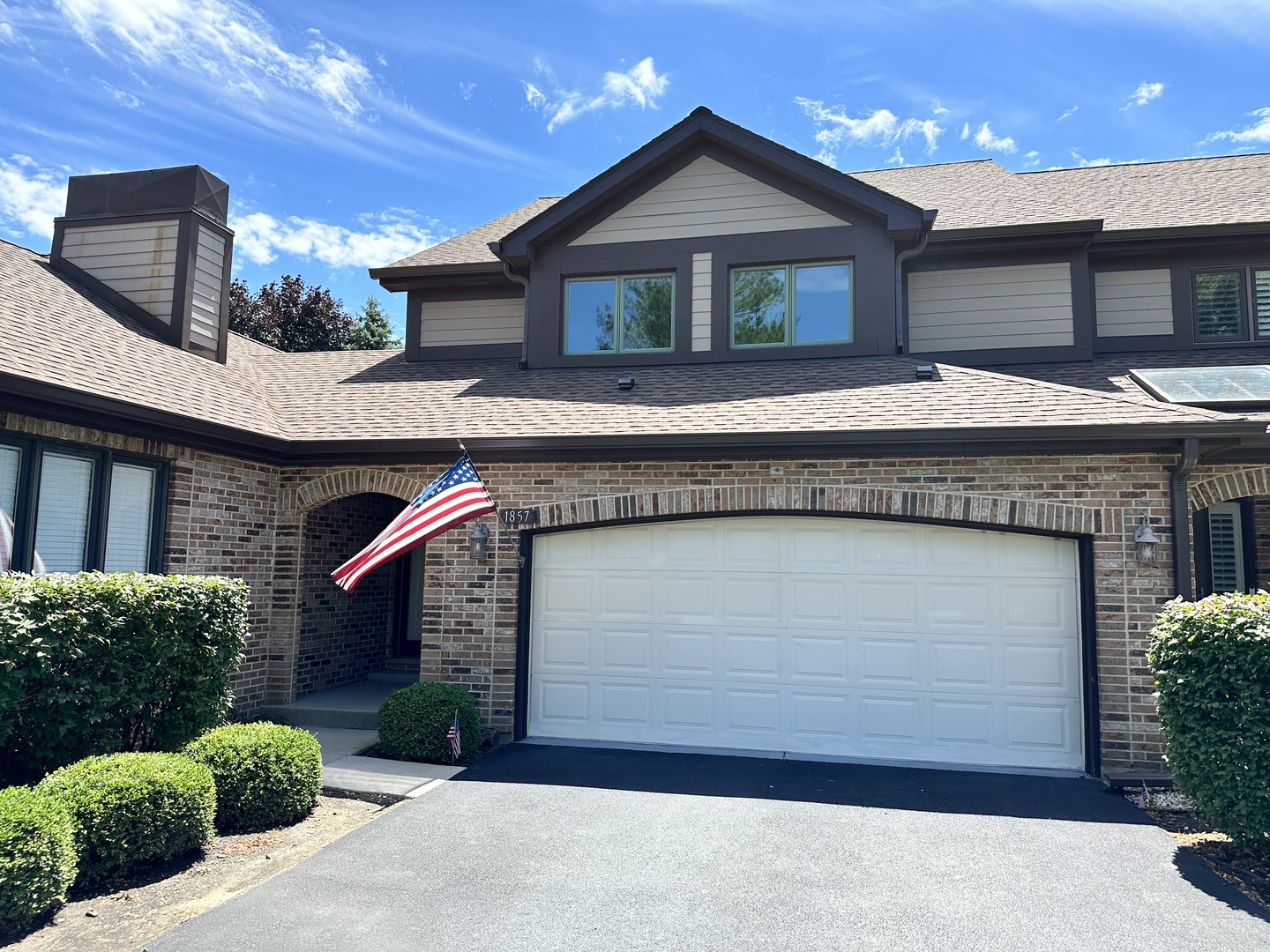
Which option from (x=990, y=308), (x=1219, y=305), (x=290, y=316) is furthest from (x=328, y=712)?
(x=290, y=316)

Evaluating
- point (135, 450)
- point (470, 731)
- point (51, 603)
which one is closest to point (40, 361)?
point (135, 450)

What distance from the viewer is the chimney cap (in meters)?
11.5

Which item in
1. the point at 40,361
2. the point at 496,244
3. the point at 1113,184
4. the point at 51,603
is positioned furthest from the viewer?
the point at 1113,184

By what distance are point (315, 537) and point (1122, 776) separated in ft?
29.7

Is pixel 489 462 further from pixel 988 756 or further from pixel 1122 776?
pixel 1122 776

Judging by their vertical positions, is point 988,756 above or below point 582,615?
below

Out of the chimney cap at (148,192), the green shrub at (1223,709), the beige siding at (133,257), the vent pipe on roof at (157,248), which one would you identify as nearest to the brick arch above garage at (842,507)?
the green shrub at (1223,709)

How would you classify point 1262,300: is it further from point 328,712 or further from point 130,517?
point 130,517

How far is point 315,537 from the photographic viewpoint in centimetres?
1068

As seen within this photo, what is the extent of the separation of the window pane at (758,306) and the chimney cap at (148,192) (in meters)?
7.17

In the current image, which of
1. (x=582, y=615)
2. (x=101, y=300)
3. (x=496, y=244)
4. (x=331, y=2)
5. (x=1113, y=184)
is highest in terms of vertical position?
(x=331, y=2)

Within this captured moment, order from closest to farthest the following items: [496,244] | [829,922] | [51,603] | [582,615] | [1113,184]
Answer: [829,922] → [51,603] → [582,615] → [496,244] → [1113,184]

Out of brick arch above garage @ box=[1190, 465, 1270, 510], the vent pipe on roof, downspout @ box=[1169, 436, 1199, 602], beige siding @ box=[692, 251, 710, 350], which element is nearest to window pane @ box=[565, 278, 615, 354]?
beige siding @ box=[692, 251, 710, 350]

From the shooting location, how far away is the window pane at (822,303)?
10859mm
